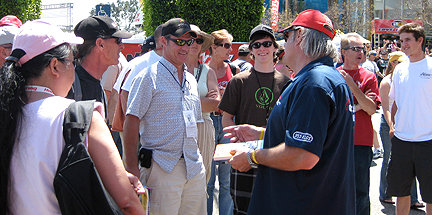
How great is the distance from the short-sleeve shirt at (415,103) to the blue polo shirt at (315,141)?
7.89 ft

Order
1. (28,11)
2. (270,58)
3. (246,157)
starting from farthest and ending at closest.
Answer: (28,11)
(270,58)
(246,157)

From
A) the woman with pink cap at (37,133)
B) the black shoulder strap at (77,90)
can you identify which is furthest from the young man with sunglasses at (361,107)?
the woman with pink cap at (37,133)

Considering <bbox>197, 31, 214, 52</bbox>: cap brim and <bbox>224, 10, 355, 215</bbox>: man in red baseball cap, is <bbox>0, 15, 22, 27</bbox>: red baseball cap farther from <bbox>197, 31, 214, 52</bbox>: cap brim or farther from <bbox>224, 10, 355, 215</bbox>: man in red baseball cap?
<bbox>224, 10, 355, 215</bbox>: man in red baseball cap

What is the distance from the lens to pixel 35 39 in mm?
1583

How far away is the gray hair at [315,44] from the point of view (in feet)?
7.18

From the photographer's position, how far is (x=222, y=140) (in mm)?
4770

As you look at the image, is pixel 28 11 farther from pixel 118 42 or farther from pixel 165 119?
pixel 165 119

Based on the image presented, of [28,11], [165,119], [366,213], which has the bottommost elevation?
[366,213]

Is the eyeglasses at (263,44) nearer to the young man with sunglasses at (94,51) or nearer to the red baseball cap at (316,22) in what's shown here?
the young man with sunglasses at (94,51)

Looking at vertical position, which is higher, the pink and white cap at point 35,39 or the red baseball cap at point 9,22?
the red baseball cap at point 9,22

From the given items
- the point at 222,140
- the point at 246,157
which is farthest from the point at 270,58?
the point at 246,157

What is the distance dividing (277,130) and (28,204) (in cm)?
136

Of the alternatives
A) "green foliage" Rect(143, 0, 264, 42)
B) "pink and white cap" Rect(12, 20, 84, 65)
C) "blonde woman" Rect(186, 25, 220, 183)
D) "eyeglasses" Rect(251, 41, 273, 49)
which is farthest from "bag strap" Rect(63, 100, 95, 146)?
"green foliage" Rect(143, 0, 264, 42)

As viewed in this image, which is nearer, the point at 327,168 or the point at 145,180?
the point at 327,168
